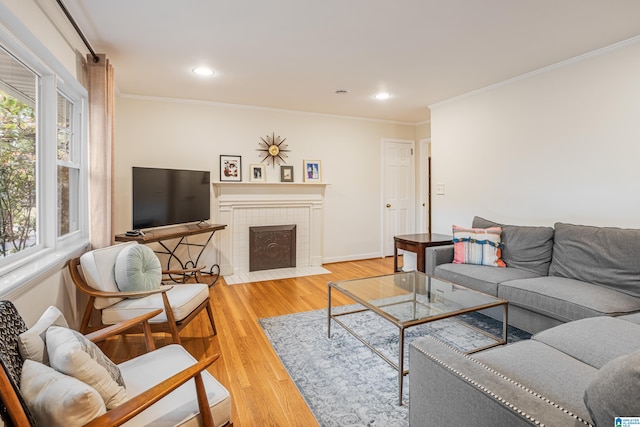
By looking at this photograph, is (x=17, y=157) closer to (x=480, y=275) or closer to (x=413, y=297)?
(x=413, y=297)

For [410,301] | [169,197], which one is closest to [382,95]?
[410,301]

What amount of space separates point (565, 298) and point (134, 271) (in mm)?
2943

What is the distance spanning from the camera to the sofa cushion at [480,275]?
9.17ft

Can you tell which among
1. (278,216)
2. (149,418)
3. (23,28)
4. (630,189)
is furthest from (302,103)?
(149,418)

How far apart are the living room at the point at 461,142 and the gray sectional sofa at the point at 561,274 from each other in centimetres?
40

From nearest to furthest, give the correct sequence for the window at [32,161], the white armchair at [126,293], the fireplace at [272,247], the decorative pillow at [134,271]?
the window at [32,161]
the white armchair at [126,293]
the decorative pillow at [134,271]
the fireplace at [272,247]

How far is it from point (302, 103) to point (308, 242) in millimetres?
2042

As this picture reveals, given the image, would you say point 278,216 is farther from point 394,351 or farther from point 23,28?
point 23,28

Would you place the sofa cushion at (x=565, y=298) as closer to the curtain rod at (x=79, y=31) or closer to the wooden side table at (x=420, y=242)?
the wooden side table at (x=420, y=242)

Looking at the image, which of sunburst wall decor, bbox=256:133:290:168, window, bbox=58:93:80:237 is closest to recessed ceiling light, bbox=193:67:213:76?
window, bbox=58:93:80:237

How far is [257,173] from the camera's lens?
15.9ft

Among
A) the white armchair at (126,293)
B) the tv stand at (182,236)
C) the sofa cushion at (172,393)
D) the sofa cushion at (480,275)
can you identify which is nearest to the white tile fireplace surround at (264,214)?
the tv stand at (182,236)

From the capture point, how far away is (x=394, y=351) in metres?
2.43

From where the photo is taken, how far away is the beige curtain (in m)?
2.73
